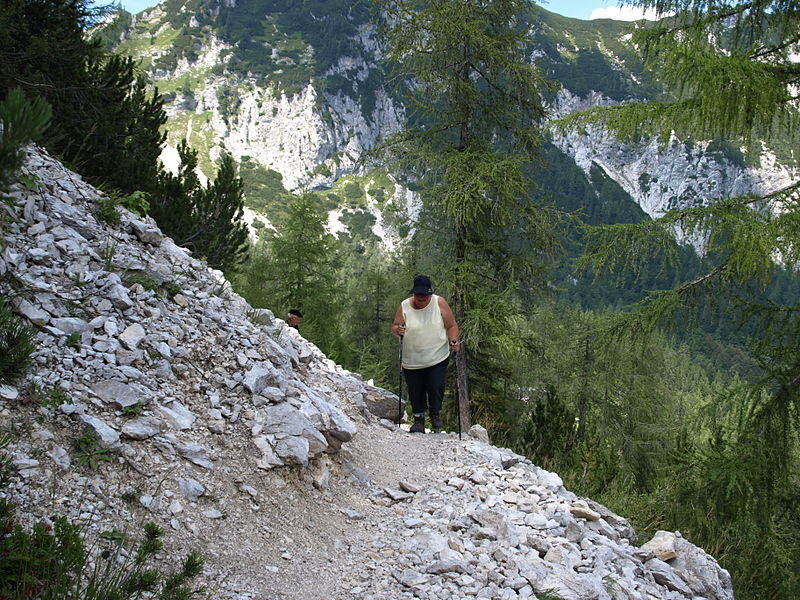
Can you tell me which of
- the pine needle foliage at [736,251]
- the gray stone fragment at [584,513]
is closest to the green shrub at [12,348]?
the gray stone fragment at [584,513]

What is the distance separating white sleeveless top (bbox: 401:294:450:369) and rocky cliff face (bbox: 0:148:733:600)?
4.75 ft

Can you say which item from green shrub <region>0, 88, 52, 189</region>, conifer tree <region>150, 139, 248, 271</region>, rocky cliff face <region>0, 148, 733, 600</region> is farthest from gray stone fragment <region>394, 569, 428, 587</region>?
conifer tree <region>150, 139, 248, 271</region>

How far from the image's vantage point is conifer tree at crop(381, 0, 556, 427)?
9.71m

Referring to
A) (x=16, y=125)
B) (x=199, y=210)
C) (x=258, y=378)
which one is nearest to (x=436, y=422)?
(x=258, y=378)

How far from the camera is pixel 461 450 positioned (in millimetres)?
5984

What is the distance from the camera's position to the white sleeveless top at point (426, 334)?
6.54m

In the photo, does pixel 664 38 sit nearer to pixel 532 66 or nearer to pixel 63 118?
pixel 532 66

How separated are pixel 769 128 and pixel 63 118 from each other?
31.6 ft

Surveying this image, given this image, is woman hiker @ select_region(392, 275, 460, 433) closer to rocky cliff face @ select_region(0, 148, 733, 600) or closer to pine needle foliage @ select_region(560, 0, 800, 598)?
rocky cliff face @ select_region(0, 148, 733, 600)

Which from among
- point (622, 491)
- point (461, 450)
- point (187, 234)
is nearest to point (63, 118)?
point (187, 234)

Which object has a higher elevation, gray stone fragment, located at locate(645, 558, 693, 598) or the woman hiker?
the woman hiker

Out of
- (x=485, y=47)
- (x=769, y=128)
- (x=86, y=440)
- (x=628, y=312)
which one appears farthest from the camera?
(x=485, y=47)

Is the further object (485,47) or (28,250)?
(485,47)

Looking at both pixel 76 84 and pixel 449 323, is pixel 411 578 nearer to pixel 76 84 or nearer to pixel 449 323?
pixel 449 323
